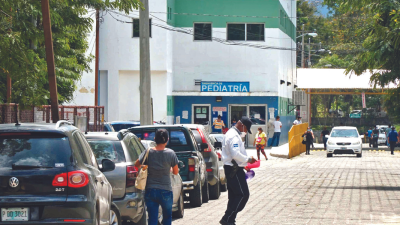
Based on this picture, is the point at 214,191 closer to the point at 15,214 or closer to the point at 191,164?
the point at 191,164

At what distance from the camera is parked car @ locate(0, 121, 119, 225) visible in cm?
698

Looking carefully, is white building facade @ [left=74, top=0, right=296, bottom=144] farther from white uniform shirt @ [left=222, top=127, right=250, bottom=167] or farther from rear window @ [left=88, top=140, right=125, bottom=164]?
rear window @ [left=88, top=140, right=125, bottom=164]

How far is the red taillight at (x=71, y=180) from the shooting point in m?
7.04

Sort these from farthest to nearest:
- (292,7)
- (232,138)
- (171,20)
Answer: (292,7)
(171,20)
(232,138)

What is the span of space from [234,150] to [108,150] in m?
1.84

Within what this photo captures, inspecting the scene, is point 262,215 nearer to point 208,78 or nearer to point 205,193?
point 205,193

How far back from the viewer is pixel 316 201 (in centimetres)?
1493

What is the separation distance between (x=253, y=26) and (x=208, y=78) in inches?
167

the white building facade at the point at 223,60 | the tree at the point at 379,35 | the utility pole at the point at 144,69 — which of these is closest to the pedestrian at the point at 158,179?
the tree at the point at 379,35

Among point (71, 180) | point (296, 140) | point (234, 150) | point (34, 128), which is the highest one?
point (34, 128)

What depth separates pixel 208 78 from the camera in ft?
133

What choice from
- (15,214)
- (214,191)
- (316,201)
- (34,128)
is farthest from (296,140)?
(15,214)

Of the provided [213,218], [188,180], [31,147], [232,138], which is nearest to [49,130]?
[31,147]

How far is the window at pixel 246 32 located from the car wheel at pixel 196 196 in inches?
1082
